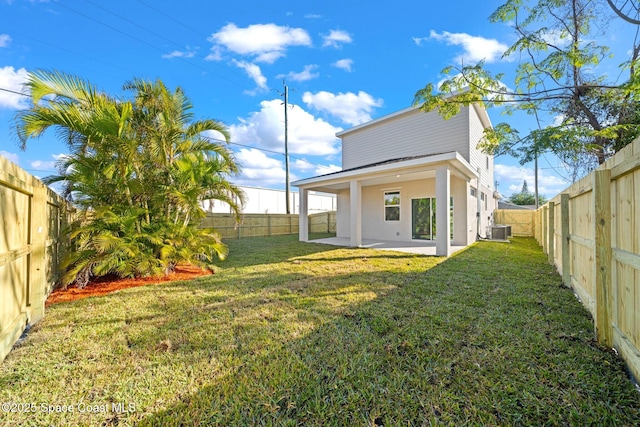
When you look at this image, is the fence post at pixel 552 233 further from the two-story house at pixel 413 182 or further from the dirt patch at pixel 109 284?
the dirt patch at pixel 109 284

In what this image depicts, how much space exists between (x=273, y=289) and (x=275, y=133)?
18.6 metres

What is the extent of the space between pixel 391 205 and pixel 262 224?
795 cm

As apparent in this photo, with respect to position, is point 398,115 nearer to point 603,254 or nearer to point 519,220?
point 519,220

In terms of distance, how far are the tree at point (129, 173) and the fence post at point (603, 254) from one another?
6.12m

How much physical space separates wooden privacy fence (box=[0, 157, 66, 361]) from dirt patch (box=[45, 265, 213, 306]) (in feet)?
3.37

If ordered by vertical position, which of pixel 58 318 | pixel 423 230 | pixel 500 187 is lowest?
pixel 58 318

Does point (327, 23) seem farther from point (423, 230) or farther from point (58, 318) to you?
point (58, 318)

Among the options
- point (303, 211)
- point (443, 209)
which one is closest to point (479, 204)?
point (443, 209)

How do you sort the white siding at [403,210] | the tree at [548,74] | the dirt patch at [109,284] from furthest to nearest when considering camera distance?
the white siding at [403,210], the tree at [548,74], the dirt patch at [109,284]

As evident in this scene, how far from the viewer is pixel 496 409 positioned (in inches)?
74.6

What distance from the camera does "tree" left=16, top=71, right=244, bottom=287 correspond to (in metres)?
4.70

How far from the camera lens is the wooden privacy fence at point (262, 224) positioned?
1480cm

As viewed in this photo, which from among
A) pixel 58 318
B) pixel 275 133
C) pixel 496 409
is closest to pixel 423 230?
pixel 496 409

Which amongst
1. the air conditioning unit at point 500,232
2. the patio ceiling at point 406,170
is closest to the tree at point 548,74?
the patio ceiling at point 406,170
